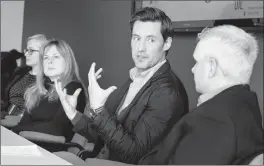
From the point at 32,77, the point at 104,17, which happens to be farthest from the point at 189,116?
the point at 32,77

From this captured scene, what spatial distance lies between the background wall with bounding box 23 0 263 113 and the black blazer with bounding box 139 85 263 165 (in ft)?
0.21

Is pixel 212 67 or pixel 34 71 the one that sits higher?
pixel 212 67

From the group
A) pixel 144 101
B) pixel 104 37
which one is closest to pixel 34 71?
pixel 104 37

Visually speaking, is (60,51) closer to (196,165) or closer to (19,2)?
(19,2)

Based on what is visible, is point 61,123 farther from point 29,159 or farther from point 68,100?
point 29,159

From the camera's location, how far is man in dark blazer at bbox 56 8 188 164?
3.22 ft

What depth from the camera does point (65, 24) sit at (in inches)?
54.2

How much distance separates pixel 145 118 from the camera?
101 cm

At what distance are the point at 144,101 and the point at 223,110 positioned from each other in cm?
26

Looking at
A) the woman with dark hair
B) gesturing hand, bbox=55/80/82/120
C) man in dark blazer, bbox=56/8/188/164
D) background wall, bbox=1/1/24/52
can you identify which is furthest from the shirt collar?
background wall, bbox=1/1/24/52

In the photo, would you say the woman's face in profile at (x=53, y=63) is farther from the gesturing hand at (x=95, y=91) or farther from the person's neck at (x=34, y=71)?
the gesturing hand at (x=95, y=91)

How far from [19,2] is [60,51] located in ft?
1.24

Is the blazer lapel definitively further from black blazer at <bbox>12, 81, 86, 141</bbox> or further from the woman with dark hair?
the woman with dark hair

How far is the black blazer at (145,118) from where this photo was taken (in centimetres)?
97
